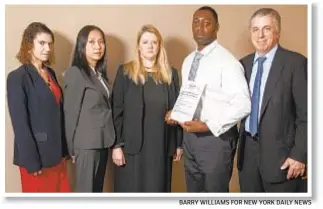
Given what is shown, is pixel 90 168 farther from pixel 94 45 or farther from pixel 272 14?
pixel 272 14

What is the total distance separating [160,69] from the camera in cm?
208

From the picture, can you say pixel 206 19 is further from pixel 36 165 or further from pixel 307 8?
pixel 36 165

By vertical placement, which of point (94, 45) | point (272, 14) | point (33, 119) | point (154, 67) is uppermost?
point (272, 14)

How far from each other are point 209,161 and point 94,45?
0.75 m

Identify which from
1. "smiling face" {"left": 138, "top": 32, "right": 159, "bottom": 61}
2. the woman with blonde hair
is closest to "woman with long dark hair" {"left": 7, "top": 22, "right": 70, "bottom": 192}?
the woman with blonde hair

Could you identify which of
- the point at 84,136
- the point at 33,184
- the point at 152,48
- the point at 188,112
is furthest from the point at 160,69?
the point at 33,184

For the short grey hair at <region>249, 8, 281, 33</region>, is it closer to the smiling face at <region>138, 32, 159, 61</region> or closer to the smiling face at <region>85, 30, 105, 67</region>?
the smiling face at <region>138, 32, 159, 61</region>

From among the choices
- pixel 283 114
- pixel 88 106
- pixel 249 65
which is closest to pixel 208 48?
pixel 249 65

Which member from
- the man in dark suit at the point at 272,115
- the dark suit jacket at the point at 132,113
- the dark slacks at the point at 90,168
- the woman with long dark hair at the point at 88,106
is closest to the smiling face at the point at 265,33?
the man in dark suit at the point at 272,115

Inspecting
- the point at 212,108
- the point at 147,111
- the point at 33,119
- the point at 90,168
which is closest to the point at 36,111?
the point at 33,119

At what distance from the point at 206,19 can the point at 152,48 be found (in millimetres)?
280

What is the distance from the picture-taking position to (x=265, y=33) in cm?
204

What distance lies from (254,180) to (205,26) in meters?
0.74

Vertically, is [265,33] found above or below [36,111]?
above
